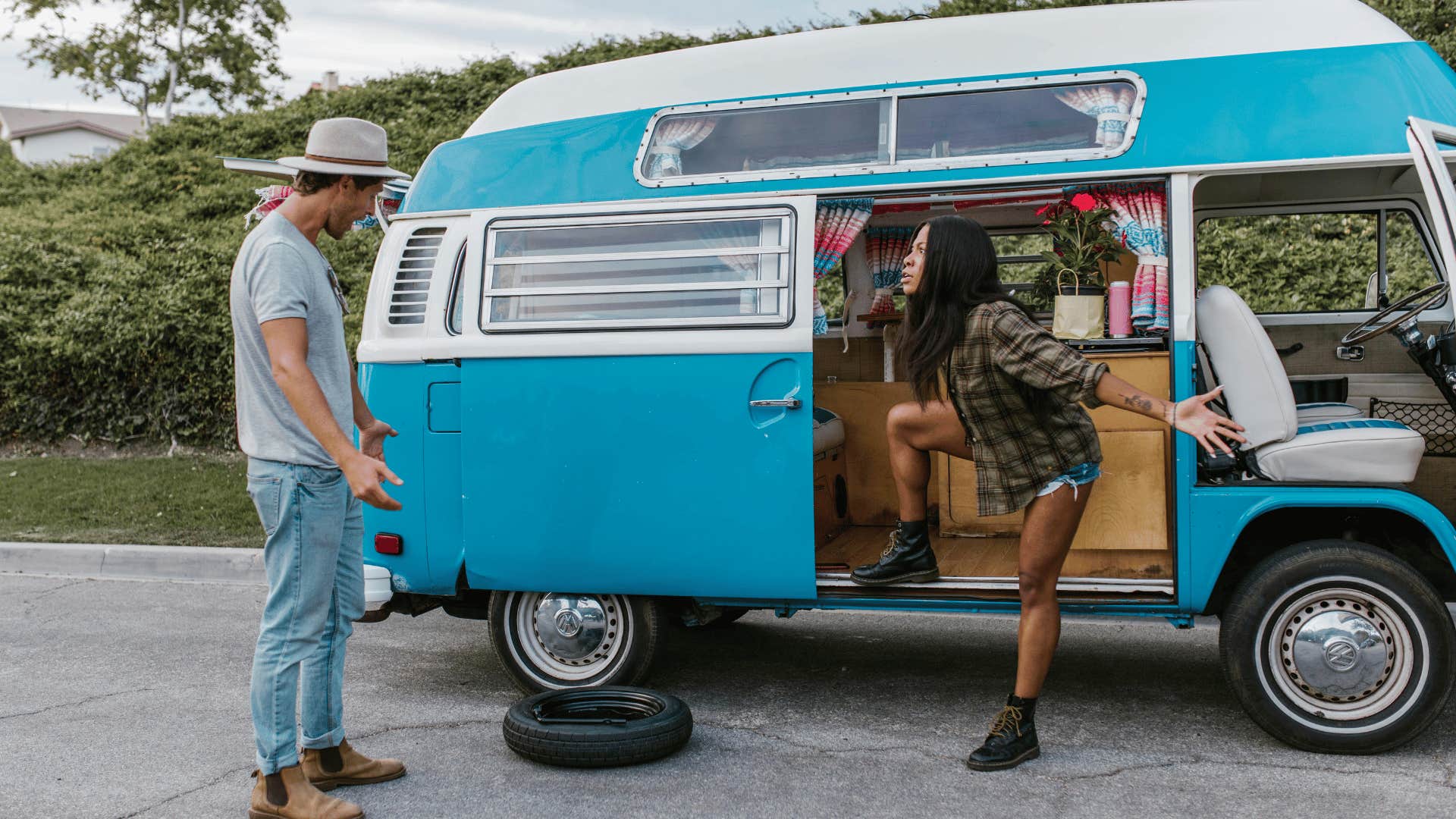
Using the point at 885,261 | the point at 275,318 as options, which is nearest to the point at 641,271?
the point at 275,318

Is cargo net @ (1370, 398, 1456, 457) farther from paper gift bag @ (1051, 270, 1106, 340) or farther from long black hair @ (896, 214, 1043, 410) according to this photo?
long black hair @ (896, 214, 1043, 410)

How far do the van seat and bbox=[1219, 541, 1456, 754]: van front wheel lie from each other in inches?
80.7

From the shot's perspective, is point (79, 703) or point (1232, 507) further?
point (79, 703)

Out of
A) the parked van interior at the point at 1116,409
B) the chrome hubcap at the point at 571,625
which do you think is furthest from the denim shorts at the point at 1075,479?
the chrome hubcap at the point at 571,625

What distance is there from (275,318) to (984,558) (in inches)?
126

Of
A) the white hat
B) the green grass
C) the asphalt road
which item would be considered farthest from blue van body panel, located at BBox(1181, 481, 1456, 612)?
the green grass

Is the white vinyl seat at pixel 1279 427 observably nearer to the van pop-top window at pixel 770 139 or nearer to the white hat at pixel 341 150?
the van pop-top window at pixel 770 139

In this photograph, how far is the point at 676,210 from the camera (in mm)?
5062

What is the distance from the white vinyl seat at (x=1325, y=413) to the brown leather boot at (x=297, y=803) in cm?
371

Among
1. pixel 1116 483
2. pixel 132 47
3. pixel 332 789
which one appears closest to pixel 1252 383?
pixel 1116 483

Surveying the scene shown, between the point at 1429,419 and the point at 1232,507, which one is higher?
the point at 1429,419

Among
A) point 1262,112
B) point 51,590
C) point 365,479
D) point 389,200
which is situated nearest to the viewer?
point 365,479

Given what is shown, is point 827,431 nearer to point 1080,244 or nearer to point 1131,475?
point 1080,244

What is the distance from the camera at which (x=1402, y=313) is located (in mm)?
5895
